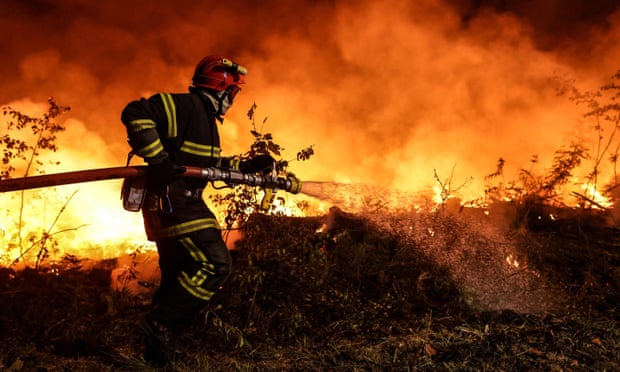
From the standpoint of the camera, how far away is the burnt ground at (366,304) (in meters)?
3.38

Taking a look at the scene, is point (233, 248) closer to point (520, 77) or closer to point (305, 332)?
point (305, 332)

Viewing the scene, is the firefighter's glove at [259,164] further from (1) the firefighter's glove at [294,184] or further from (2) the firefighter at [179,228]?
(2) the firefighter at [179,228]

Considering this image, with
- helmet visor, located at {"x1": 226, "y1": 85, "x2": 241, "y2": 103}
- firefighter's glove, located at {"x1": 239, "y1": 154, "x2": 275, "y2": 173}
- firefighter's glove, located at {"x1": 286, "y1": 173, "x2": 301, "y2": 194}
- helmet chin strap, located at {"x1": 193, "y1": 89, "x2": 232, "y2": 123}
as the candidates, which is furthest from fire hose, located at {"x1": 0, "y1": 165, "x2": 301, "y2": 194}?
helmet visor, located at {"x1": 226, "y1": 85, "x2": 241, "y2": 103}

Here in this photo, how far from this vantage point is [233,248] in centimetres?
516

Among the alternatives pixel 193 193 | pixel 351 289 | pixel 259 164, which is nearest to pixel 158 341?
pixel 193 193

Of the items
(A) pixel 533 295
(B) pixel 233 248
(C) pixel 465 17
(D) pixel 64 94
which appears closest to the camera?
(A) pixel 533 295

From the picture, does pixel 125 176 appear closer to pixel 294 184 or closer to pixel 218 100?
pixel 218 100

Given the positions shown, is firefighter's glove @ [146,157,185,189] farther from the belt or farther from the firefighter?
the belt

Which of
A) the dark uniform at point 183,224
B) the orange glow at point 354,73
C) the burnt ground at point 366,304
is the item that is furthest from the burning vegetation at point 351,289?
the orange glow at point 354,73

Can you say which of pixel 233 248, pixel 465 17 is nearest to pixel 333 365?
pixel 233 248

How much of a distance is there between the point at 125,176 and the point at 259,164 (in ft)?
3.87

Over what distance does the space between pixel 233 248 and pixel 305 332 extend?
157 cm

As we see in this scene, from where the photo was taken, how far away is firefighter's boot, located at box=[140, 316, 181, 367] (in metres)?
3.18

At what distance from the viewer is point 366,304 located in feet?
14.5
